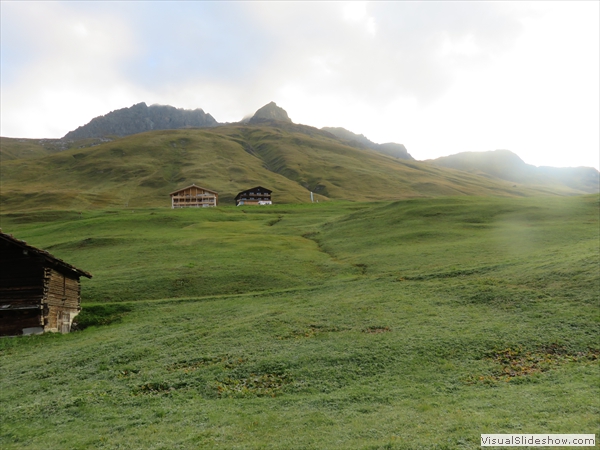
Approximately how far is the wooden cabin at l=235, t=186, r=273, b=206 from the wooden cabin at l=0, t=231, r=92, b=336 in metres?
115

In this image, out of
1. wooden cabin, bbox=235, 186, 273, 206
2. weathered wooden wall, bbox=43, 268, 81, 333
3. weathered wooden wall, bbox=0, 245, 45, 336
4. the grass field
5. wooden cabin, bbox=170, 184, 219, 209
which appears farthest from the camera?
wooden cabin, bbox=235, 186, 273, 206

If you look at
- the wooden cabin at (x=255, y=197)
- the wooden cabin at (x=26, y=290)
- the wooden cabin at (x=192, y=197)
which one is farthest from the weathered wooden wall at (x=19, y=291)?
the wooden cabin at (x=255, y=197)

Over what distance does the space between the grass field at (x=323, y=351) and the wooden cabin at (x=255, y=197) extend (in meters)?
96.9

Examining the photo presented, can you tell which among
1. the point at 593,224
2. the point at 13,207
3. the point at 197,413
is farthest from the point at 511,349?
the point at 13,207

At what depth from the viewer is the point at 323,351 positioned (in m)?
21.2

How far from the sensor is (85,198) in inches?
5842

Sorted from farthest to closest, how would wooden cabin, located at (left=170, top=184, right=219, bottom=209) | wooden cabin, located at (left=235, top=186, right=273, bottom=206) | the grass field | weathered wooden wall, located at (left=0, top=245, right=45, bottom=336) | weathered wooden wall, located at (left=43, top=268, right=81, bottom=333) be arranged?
wooden cabin, located at (left=235, top=186, right=273, bottom=206) → wooden cabin, located at (left=170, top=184, right=219, bottom=209) → weathered wooden wall, located at (left=43, top=268, right=81, bottom=333) → weathered wooden wall, located at (left=0, top=245, right=45, bottom=336) → the grass field

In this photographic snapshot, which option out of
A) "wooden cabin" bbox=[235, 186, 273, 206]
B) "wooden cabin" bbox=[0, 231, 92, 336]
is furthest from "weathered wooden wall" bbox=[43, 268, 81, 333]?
"wooden cabin" bbox=[235, 186, 273, 206]

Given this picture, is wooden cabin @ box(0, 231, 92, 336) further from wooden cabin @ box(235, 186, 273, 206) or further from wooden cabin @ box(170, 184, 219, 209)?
wooden cabin @ box(235, 186, 273, 206)

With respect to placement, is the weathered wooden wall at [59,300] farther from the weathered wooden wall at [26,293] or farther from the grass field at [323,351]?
the grass field at [323,351]

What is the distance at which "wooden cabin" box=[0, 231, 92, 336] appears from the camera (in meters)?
31.0

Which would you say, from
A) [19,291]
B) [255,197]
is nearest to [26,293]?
[19,291]

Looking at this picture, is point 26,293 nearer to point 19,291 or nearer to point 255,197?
point 19,291

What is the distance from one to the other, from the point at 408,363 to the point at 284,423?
7.39 metres
